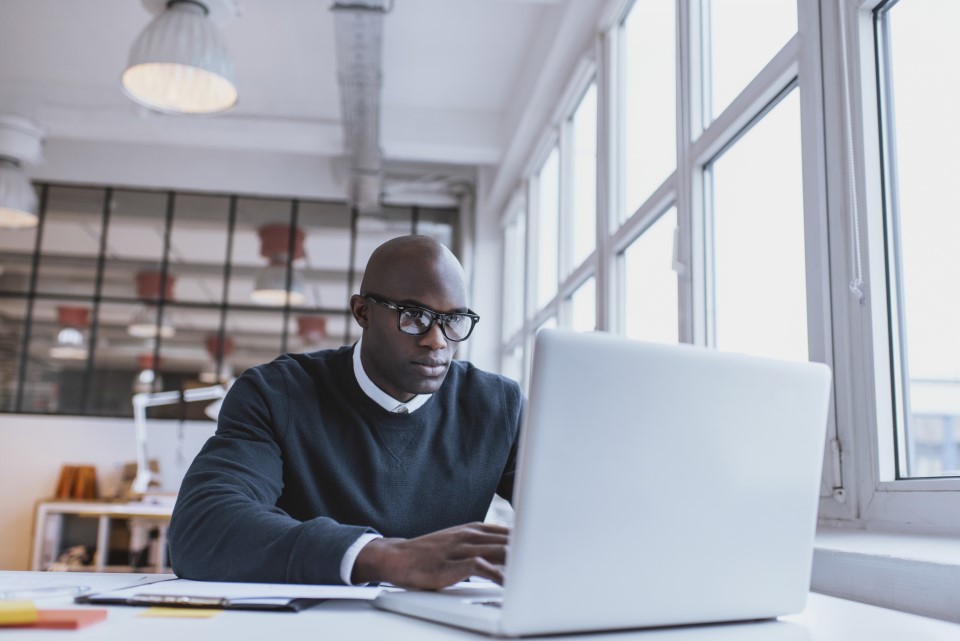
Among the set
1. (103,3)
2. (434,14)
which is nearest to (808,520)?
(434,14)

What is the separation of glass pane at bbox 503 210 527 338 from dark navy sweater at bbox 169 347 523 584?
4.01m

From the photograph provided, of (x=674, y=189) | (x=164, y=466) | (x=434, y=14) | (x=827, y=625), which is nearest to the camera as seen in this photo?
(x=827, y=625)

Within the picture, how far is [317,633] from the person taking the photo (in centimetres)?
76

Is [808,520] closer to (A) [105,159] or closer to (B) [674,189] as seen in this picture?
(B) [674,189]

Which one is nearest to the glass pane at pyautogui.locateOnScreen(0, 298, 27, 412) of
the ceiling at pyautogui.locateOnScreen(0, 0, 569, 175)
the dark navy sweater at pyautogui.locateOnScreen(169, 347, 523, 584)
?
the ceiling at pyautogui.locateOnScreen(0, 0, 569, 175)

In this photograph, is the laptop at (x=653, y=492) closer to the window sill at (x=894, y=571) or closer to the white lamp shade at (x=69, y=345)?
the window sill at (x=894, y=571)

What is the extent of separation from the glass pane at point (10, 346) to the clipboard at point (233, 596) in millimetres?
6321

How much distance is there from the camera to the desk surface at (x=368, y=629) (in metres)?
0.74

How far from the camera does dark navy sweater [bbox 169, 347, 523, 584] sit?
1.35 meters

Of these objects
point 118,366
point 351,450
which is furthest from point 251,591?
point 118,366

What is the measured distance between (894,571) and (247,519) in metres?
0.85

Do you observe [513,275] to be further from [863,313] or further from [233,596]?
[233,596]

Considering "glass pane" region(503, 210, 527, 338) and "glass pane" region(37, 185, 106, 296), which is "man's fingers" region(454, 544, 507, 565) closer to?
"glass pane" region(503, 210, 527, 338)

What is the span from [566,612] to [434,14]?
168 inches
